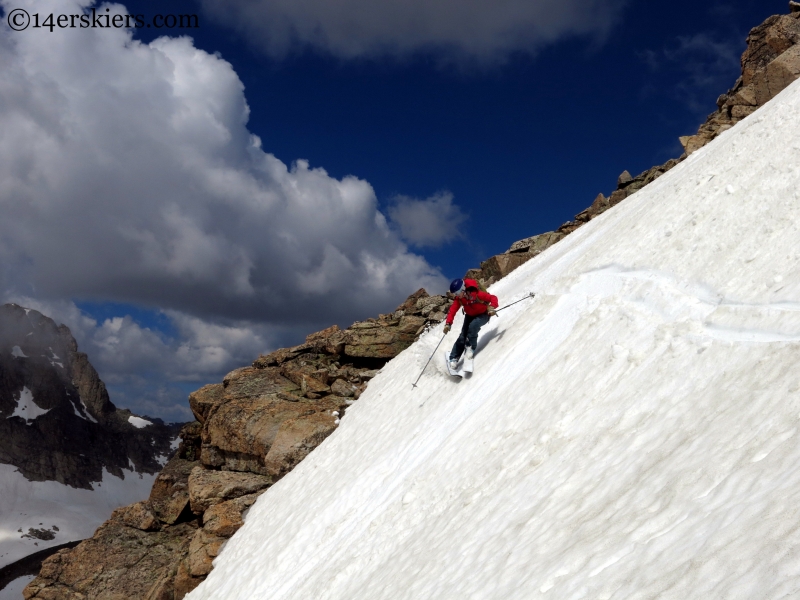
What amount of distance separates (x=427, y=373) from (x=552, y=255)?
30.6ft

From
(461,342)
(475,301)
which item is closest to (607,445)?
(475,301)

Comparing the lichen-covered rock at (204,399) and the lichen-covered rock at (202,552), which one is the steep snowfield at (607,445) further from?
the lichen-covered rock at (204,399)

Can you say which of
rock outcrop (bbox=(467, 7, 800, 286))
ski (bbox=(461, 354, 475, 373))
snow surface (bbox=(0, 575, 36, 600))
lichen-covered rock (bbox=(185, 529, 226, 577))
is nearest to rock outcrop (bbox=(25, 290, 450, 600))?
lichen-covered rock (bbox=(185, 529, 226, 577))

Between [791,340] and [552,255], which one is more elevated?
[552,255]

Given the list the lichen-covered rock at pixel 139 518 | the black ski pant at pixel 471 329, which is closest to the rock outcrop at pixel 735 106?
the black ski pant at pixel 471 329

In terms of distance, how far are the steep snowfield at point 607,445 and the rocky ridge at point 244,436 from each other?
181 cm

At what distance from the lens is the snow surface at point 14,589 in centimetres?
14838

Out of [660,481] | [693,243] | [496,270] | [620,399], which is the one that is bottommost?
[660,481]

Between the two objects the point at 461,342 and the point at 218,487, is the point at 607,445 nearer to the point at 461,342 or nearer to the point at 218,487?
the point at 461,342

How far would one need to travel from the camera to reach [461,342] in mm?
16500

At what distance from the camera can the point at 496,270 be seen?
34.8 metres

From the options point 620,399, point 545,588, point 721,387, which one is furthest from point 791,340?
point 545,588

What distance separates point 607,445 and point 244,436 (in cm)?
1770

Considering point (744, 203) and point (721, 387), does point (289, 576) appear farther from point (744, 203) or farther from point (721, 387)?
point (744, 203)
